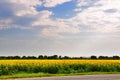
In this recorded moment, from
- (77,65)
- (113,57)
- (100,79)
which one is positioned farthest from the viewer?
(113,57)

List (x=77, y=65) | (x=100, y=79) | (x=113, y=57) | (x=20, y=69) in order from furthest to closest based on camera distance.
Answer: (x=113, y=57)
(x=77, y=65)
(x=20, y=69)
(x=100, y=79)

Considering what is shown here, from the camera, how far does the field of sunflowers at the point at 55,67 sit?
42312 millimetres

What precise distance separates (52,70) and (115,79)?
14.9 meters

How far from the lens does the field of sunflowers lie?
4231 centimetres

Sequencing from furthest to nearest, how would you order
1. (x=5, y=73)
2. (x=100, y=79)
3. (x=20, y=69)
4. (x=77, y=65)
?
(x=77, y=65)
(x=20, y=69)
(x=5, y=73)
(x=100, y=79)

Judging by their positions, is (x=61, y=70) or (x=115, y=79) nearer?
(x=115, y=79)

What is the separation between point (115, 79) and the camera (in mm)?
31062

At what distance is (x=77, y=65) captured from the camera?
48250mm

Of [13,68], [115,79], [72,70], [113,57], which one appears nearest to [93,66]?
[72,70]

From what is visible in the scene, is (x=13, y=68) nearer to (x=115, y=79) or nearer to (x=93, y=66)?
(x=93, y=66)

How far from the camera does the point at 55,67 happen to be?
4478 cm

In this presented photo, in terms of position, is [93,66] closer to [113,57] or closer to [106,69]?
[106,69]

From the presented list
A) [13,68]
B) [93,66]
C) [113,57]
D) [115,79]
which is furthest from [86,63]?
[113,57]

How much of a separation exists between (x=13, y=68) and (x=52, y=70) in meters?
5.28
